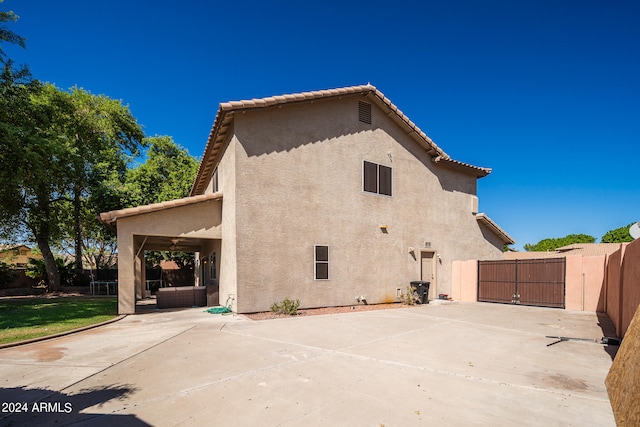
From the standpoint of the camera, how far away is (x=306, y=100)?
12547 mm

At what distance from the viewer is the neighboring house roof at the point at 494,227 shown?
1911 centimetres

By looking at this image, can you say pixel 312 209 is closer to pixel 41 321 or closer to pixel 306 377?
pixel 306 377

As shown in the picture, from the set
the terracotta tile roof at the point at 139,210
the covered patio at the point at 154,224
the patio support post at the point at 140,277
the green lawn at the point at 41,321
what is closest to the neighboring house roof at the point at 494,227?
the covered patio at the point at 154,224

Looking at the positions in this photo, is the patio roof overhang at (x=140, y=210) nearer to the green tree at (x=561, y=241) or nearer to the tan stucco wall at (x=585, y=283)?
the tan stucco wall at (x=585, y=283)

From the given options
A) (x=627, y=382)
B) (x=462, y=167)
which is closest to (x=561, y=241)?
(x=462, y=167)

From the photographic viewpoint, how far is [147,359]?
6.08m

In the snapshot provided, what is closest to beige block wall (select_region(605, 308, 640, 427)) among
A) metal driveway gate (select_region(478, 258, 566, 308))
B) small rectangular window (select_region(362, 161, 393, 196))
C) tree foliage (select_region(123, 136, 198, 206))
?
metal driveway gate (select_region(478, 258, 566, 308))

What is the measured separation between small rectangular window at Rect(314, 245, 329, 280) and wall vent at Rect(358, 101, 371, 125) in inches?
237

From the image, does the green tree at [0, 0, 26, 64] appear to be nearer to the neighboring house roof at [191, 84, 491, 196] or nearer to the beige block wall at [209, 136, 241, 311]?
the neighboring house roof at [191, 84, 491, 196]

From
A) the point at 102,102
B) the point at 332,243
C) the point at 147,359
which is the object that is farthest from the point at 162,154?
the point at 147,359

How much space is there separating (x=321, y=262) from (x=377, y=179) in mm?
4742

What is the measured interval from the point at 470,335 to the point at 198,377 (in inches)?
264

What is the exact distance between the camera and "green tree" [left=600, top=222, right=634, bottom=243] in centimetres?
4669

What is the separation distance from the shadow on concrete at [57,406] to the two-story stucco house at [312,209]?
655 centimetres
